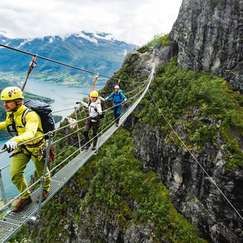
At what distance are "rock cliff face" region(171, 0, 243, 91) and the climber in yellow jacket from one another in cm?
1352

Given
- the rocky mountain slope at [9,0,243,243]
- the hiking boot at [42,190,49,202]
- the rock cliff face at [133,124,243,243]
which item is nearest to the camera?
the hiking boot at [42,190,49,202]

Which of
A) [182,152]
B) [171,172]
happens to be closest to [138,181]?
[171,172]

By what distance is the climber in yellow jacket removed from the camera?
23.9 ft

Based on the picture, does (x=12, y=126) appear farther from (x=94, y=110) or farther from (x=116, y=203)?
(x=116, y=203)

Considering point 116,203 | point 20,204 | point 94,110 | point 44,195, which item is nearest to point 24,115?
point 20,204

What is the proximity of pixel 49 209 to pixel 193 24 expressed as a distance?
17.1 metres

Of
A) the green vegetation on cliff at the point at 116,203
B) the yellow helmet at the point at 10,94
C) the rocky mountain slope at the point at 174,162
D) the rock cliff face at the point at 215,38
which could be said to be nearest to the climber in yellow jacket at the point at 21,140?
the yellow helmet at the point at 10,94

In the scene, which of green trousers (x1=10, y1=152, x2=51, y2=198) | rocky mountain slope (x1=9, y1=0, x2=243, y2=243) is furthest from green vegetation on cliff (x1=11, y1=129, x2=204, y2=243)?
green trousers (x1=10, y1=152, x2=51, y2=198)

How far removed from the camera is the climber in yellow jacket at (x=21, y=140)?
7297mm

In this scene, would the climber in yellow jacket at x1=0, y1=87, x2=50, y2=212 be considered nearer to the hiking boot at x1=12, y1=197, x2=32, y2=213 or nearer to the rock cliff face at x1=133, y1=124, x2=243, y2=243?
the hiking boot at x1=12, y1=197, x2=32, y2=213

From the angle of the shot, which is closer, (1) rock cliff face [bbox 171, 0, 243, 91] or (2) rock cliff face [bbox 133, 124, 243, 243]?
(2) rock cliff face [bbox 133, 124, 243, 243]

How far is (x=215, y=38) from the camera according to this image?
68.9ft

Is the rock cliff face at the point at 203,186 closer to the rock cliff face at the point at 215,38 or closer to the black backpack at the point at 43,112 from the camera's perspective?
the rock cliff face at the point at 215,38

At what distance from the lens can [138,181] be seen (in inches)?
981
